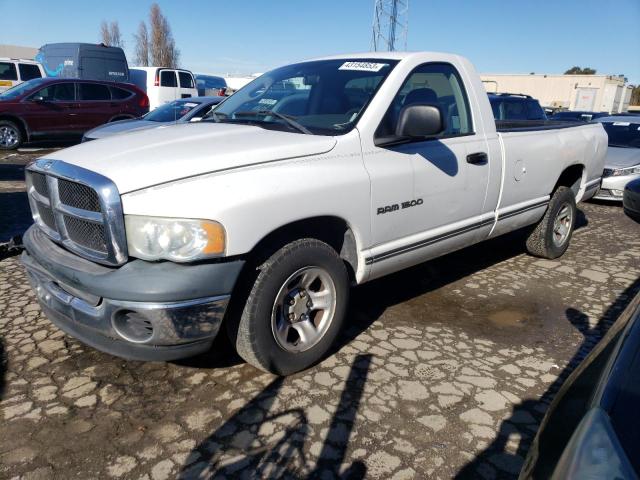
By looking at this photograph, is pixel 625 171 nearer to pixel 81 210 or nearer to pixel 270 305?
pixel 270 305

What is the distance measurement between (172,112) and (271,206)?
8.51 metres

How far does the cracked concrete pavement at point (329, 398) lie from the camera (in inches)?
94.6

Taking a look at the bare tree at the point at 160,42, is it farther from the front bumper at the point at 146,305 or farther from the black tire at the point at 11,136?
the front bumper at the point at 146,305

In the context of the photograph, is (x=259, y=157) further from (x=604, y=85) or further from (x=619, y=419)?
(x=604, y=85)

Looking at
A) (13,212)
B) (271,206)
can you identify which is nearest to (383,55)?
(271,206)

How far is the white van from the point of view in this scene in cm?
1977

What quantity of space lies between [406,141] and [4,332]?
3.04 meters

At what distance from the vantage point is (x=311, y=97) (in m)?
3.78

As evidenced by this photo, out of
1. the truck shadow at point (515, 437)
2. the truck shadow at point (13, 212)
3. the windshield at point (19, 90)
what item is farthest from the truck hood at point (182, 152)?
the windshield at point (19, 90)

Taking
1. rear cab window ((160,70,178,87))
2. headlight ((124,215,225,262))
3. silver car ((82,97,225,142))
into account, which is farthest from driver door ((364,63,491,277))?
rear cab window ((160,70,178,87))

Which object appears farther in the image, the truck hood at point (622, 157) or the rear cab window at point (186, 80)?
the rear cab window at point (186, 80)

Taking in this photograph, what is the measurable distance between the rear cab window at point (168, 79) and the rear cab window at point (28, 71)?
4203 millimetres

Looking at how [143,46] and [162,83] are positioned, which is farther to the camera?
[143,46]

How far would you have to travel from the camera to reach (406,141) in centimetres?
339
